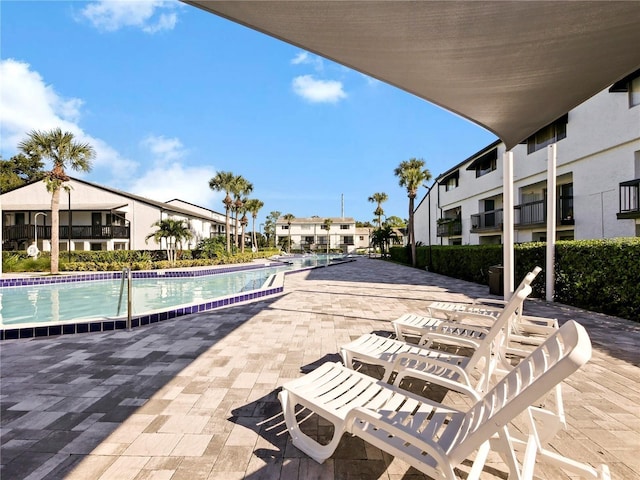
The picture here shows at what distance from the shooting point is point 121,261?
23188mm

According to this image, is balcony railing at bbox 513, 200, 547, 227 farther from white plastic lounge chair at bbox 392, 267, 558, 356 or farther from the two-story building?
the two-story building

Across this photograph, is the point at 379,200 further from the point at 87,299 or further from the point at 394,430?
the point at 394,430

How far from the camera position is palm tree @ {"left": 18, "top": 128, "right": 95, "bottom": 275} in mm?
19125

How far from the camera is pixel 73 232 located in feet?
94.0

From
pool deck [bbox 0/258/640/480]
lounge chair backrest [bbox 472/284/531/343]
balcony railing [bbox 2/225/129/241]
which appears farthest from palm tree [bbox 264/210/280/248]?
lounge chair backrest [bbox 472/284/531/343]

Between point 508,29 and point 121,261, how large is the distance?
26.2 meters

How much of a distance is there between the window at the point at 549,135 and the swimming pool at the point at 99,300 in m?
15.0

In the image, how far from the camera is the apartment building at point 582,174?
11641mm

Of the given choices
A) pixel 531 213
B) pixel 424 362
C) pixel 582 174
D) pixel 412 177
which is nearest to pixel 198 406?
pixel 424 362

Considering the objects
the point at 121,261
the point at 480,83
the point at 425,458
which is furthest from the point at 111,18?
the point at 121,261

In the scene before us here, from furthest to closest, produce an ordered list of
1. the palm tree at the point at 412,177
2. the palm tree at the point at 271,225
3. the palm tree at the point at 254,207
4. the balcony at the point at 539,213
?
the palm tree at the point at 271,225
the palm tree at the point at 254,207
the palm tree at the point at 412,177
the balcony at the point at 539,213

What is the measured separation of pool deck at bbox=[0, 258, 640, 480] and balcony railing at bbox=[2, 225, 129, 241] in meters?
27.2

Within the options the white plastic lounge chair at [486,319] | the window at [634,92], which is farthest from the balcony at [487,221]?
the white plastic lounge chair at [486,319]

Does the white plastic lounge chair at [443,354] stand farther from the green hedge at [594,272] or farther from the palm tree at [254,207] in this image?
the palm tree at [254,207]
